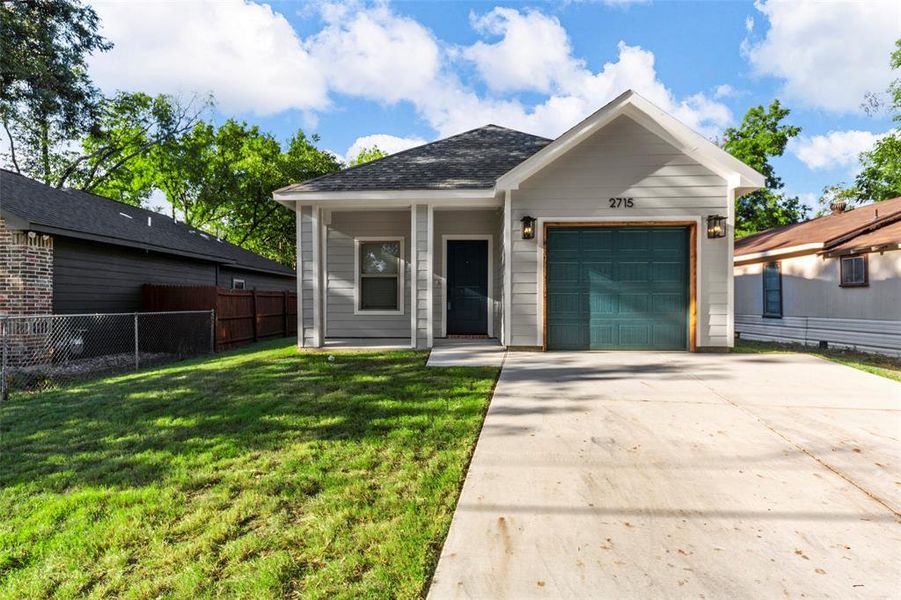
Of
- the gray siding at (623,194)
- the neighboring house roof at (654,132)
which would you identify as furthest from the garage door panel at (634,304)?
the neighboring house roof at (654,132)

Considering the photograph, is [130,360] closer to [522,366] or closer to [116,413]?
[116,413]

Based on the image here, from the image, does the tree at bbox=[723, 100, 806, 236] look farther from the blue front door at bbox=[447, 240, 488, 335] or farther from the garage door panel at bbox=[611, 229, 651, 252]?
the blue front door at bbox=[447, 240, 488, 335]

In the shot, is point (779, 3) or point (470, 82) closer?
point (779, 3)

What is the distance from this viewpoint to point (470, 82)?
16109mm

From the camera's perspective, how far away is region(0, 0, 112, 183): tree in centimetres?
1266

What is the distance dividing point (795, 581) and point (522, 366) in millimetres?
4515

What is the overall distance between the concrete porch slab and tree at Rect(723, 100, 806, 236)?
68.4 feet

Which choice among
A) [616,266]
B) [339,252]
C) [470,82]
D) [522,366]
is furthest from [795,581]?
[470,82]

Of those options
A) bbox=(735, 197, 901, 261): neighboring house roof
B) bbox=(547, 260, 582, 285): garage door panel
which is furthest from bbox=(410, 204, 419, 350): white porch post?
bbox=(735, 197, 901, 261): neighboring house roof

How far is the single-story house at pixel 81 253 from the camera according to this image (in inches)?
323

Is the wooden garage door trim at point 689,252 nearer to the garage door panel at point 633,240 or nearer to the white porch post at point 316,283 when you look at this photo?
the garage door panel at point 633,240

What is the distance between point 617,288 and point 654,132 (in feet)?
9.22

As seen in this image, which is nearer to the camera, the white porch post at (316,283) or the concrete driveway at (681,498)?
the concrete driveway at (681,498)

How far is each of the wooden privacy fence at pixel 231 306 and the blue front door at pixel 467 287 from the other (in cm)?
551
